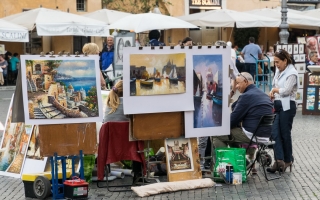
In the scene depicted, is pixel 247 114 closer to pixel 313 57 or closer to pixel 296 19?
pixel 313 57

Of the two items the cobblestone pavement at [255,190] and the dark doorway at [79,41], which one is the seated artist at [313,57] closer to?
the cobblestone pavement at [255,190]

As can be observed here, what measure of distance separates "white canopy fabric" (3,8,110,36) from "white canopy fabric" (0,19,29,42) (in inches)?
24.9

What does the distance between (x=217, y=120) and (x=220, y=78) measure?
0.51 metres

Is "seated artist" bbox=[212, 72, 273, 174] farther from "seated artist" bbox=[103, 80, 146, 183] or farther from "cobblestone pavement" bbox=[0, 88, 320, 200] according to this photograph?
"seated artist" bbox=[103, 80, 146, 183]

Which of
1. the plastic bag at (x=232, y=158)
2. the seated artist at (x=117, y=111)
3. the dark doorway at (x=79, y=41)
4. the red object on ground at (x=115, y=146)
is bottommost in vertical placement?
the plastic bag at (x=232, y=158)

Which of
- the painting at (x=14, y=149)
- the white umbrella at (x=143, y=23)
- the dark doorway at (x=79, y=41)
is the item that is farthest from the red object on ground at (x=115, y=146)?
the dark doorway at (x=79, y=41)

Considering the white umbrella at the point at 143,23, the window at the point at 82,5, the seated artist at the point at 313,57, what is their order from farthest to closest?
the window at the point at 82,5
the seated artist at the point at 313,57
the white umbrella at the point at 143,23

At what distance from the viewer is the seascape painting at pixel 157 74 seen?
29.4 feet

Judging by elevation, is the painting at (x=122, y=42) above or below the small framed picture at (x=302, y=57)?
above

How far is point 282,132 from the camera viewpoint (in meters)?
10.4

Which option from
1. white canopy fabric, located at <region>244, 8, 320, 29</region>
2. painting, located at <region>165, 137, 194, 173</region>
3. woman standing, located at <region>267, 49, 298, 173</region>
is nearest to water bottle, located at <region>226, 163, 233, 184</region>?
painting, located at <region>165, 137, 194, 173</region>

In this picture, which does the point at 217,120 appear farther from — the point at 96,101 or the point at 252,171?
the point at 96,101

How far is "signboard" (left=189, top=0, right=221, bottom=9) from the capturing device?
39.5m

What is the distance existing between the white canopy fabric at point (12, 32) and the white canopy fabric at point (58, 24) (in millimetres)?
631
